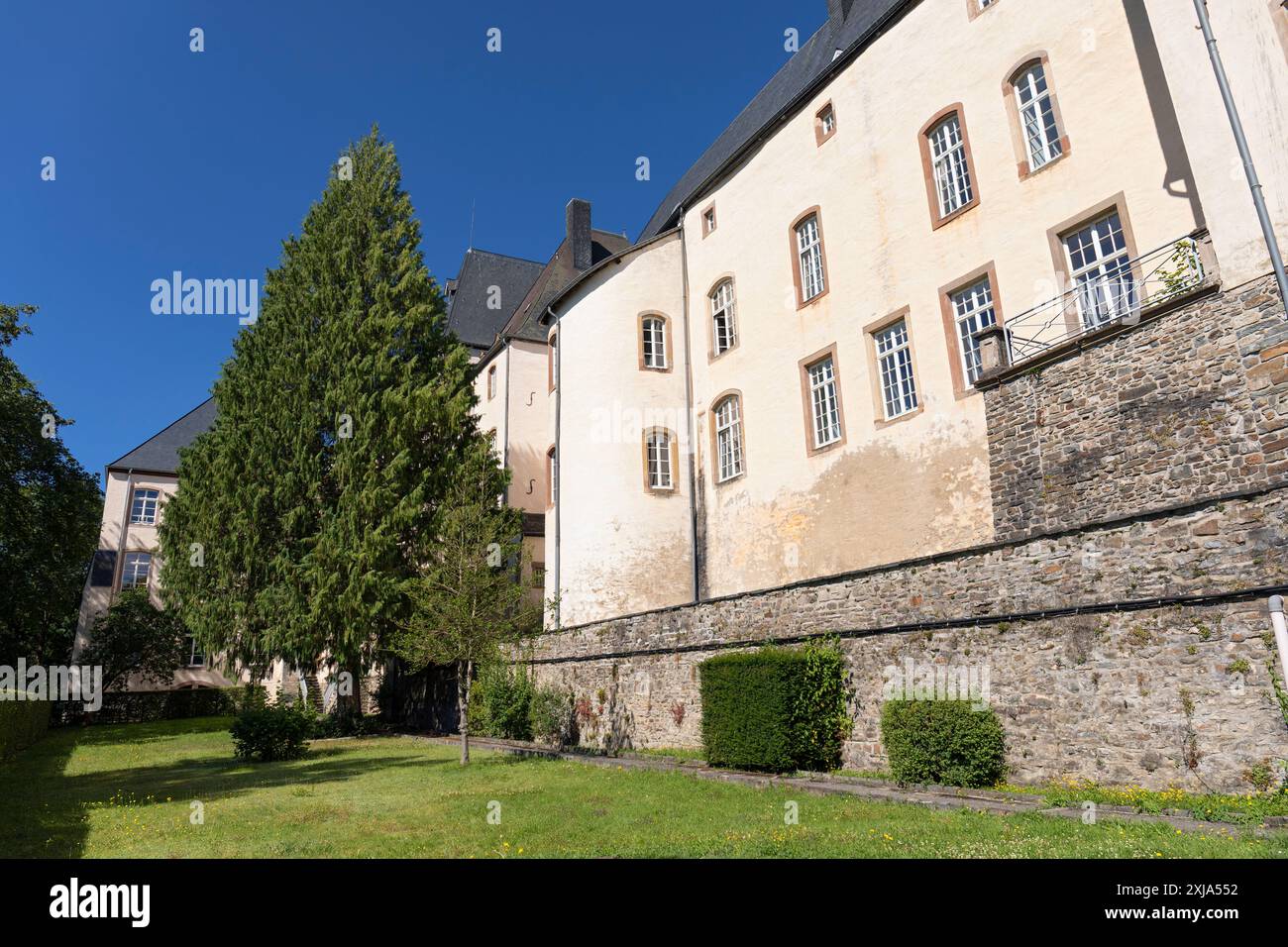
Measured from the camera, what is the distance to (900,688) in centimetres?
1147

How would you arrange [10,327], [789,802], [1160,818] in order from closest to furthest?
[1160,818], [789,802], [10,327]

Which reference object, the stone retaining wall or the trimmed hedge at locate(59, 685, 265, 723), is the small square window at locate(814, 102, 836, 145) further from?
the trimmed hedge at locate(59, 685, 265, 723)

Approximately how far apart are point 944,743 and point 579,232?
2950 cm

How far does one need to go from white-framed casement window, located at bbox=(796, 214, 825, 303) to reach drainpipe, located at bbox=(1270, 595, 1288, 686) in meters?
13.5

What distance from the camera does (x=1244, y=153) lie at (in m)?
10.7

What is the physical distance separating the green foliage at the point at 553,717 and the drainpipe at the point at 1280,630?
14957 millimetres

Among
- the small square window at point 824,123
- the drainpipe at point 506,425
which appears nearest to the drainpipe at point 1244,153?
the small square window at point 824,123

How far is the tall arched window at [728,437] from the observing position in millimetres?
21938

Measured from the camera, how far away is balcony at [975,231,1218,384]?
37.9 ft

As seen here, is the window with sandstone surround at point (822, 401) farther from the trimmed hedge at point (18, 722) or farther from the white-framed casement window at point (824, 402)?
the trimmed hedge at point (18, 722)

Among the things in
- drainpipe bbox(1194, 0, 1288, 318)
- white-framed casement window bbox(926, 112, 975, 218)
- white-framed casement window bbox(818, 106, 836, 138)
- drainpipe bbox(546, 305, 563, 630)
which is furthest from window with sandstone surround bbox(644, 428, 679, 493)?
drainpipe bbox(1194, 0, 1288, 318)
